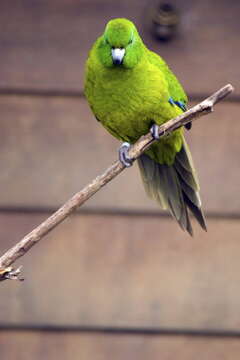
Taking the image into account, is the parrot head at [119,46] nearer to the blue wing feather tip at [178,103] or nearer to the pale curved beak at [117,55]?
the pale curved beak at [117,55]

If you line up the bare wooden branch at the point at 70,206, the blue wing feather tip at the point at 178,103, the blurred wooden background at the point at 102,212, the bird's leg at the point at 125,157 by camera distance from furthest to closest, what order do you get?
the blurred wooden background at the point at 102,212, the blue wing feather tip at the point at 178,103, the bird's leg at the point at 125,157, the bare wooden branch at the point at 70,206

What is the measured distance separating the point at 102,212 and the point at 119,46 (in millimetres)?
980

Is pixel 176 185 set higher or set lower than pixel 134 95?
lower

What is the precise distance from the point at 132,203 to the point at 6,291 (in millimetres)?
431

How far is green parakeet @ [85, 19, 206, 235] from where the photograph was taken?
Result: 2.09 metres

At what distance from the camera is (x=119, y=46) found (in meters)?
2.07

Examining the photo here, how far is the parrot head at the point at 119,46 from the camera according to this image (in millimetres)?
2061

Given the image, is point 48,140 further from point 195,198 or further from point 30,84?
point 195,198

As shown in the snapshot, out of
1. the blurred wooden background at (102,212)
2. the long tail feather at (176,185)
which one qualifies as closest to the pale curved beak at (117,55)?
the long tail feather at (176,185)

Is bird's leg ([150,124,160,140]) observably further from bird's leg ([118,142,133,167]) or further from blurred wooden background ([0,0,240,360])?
blurred wooden background ([0,0,240,360])

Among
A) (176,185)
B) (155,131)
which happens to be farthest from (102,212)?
(155,131)

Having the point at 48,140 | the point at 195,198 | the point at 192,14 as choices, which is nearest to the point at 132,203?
the point at 48,140

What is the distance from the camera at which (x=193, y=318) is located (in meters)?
3.03

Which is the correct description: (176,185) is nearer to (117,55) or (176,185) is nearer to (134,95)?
(134,95)
